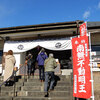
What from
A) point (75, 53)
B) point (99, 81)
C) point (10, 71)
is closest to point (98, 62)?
point (99, 81)

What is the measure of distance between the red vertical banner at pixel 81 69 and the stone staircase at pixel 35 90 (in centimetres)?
60

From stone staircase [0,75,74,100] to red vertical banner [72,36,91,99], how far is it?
23.6 inches

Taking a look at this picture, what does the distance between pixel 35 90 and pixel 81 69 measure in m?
2.83

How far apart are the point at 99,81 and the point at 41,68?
3.34 m

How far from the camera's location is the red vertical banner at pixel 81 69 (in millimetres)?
5028

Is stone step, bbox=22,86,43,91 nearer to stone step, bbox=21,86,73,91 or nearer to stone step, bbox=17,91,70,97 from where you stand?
stone step, bbox=21,86,73,91

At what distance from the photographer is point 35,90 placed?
262 inches

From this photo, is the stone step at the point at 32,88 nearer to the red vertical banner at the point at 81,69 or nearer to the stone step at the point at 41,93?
the stone step at the point at 41,93

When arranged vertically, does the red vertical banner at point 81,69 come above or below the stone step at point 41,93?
above

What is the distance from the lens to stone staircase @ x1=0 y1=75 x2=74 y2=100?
5.83 m

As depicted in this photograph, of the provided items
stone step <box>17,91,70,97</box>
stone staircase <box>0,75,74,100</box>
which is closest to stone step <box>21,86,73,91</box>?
stone staircase <box>0,75,74,100</box>

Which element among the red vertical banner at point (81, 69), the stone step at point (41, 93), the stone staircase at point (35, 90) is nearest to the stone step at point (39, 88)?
the stone staircase at point (35, 90)

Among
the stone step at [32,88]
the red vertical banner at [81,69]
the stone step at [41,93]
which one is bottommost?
the stone step at [41,93]

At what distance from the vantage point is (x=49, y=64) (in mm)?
6332
